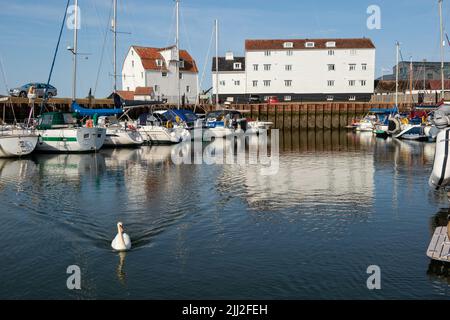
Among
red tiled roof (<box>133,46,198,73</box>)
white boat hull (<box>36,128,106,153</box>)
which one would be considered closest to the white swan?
white boat hull (<box>36,128,106,153</box>)

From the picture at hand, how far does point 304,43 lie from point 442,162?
84.3 m

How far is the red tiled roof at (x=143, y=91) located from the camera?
282ft

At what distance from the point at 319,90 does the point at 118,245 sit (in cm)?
8324

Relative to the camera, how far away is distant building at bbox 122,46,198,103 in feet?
301

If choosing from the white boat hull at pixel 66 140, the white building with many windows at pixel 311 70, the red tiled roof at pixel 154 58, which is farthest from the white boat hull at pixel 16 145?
the white building with many windows at pixel 311 70

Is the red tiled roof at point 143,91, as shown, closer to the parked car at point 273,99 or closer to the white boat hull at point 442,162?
the parked car at point 273,99

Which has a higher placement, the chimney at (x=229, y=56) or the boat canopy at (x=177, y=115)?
the chimney at (x=229, y=56)

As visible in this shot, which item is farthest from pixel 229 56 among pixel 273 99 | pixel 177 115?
pixel 177 115

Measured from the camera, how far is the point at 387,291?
38.8 ft

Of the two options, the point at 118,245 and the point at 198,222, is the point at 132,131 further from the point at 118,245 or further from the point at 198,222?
the point at 118,245

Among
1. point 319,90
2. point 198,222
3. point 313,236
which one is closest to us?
point 313,236

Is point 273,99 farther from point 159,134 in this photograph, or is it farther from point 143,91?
point 159,134

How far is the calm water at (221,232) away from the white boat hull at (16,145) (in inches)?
232
